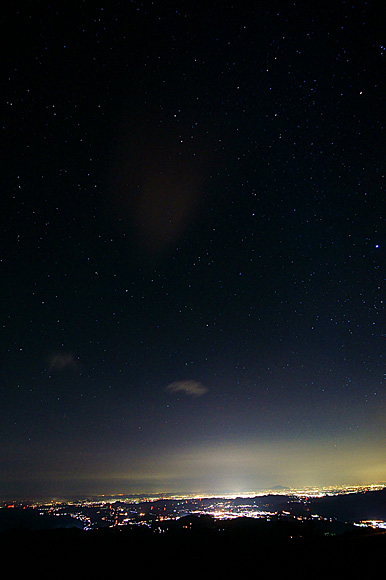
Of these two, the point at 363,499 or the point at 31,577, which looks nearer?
the point at 31,577

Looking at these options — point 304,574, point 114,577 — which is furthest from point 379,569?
point 114,577

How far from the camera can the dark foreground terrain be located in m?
16.3

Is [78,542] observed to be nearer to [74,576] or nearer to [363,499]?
[74,576]

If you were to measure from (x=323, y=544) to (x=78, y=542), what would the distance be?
1860cm

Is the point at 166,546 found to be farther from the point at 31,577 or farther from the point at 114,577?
the point at 31,577

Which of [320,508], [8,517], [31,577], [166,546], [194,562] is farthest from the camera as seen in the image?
[320,508]

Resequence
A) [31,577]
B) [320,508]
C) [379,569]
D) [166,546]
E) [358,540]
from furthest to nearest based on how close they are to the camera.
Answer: [320,508] → [166,546] → [358,540] → [31,577] → [379,569]

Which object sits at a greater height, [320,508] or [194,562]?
[194,562]

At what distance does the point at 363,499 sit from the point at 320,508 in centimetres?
1714

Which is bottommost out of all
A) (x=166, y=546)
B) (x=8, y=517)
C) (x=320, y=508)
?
(x=320, y=508)

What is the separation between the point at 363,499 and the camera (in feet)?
357

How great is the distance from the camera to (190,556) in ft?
67.1

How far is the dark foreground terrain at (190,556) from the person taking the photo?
53.4ft

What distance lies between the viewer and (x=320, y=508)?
104 metres
